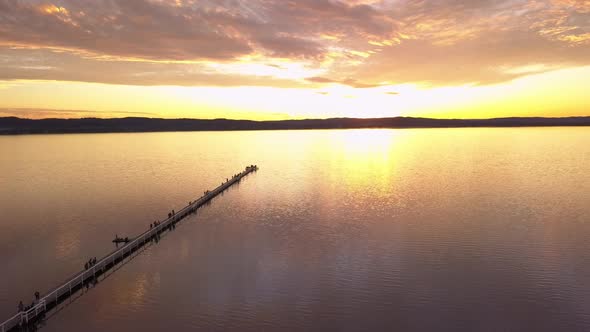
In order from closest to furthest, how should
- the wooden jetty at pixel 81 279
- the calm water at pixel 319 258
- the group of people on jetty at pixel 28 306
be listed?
the wooden jetty at pixel 81 279
the group of people on jetty at pixel 28 306
the calm water at pixel 319 258

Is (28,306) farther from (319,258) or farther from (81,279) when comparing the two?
(319,258)

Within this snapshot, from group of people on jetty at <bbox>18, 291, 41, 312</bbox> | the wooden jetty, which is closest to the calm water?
the wooden jetty

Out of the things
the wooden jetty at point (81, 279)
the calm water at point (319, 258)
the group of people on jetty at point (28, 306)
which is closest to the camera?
the wooden jetty at point (81, 279)

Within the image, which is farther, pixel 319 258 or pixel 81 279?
pixel 319 258

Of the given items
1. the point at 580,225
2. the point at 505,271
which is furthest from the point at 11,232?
the point at 580,225

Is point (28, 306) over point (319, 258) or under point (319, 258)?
over

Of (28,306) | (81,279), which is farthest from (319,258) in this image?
(28,306)

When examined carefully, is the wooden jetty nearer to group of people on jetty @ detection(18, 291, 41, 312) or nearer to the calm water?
group of people on jetty @ detection(18, 291, 41, 312)

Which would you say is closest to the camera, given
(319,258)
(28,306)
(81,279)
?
(28,306)

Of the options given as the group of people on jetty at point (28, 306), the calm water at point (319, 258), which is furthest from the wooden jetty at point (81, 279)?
the calm water at point (319, 258)

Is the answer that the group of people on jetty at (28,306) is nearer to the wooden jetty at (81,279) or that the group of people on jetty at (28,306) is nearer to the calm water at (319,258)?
the wooden jetty at (81,279)

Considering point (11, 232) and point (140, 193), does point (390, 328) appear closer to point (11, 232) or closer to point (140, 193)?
point (11, 232)
